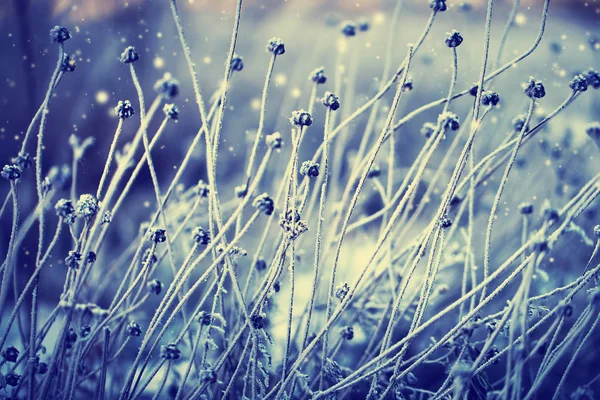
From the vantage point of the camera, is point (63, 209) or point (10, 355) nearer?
point (63, 209)

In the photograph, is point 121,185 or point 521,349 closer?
point 521,349

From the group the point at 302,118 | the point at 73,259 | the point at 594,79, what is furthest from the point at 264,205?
the point at 594,79

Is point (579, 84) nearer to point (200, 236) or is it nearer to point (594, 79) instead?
point (594, 79)

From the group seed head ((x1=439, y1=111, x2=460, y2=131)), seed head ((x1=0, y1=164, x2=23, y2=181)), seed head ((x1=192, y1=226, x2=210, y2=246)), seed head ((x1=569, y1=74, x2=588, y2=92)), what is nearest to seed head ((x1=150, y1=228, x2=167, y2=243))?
seed head ((x1=192, y1=226, x2=210, y2=246))

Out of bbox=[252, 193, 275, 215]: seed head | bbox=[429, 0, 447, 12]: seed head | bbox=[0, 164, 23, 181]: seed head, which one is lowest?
bbox=[252, 193, 275, 215]: seed head

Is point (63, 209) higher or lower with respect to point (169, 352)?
higher

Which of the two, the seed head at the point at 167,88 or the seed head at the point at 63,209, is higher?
the seed head at the point at 167,88

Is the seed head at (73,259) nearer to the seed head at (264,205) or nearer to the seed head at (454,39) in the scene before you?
the seed head at (264,205)

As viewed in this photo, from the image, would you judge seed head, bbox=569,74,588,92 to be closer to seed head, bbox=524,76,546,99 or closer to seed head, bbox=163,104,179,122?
Answer: seed head, bbox=524,76,546,99

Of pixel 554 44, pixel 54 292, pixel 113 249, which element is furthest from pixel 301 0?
pixel 54 292

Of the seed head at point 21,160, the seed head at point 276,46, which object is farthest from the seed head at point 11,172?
the seed head at point 276,46

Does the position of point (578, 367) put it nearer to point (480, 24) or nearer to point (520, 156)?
point (520, 156)
